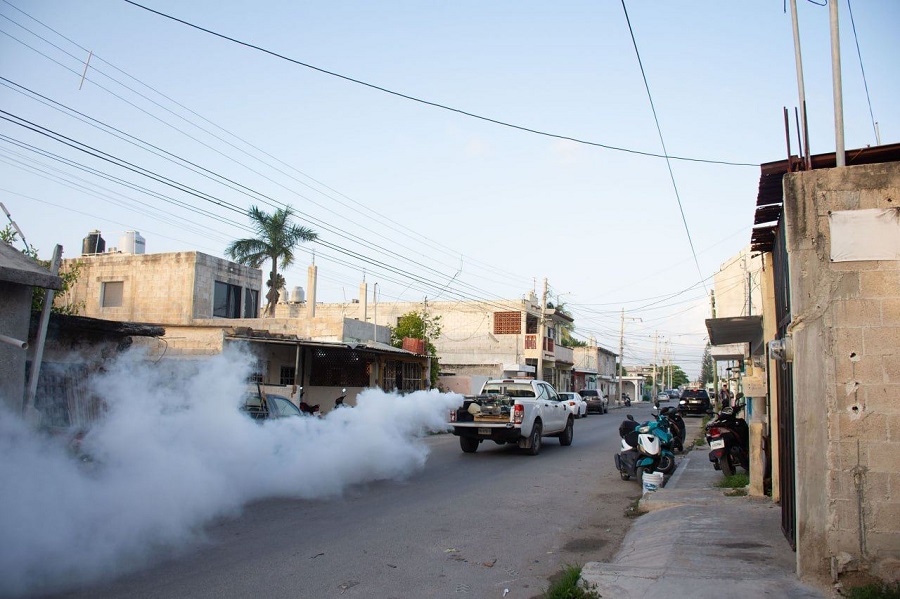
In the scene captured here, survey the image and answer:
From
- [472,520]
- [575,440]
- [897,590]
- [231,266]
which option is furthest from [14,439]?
[231,266]

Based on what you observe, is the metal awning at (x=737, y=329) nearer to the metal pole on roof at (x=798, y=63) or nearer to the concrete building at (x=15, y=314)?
the metal pole on roof at (x=798, y=63)

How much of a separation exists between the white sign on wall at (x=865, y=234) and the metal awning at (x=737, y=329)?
6667mm

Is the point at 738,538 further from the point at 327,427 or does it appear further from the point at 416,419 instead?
the point at 416,419

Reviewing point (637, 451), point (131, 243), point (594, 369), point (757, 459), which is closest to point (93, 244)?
point (131, 243)

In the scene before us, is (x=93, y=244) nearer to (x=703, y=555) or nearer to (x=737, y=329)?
(x=737, y=329)

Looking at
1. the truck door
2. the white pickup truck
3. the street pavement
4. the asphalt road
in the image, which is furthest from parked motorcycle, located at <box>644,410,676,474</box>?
the truck door

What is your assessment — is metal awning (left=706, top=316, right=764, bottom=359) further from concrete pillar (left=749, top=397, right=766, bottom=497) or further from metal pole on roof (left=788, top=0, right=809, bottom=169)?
metal pole on roof (left=788, top=0, right=809, bottom=169)

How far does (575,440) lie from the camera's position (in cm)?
2195

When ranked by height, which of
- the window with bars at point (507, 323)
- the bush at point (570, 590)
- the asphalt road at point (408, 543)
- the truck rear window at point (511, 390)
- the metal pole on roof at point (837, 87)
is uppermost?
the window with bars at point (507, 323)

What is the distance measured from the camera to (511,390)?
18141 mm

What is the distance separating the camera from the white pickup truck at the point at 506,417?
53.3 feet

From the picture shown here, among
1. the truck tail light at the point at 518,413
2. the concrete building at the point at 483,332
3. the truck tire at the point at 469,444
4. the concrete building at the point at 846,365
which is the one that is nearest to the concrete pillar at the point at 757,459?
the concrete building at the point at 846,365

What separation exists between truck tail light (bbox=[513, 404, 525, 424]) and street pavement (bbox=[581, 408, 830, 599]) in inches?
257

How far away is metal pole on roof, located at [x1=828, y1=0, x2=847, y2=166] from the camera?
5.72 meters
